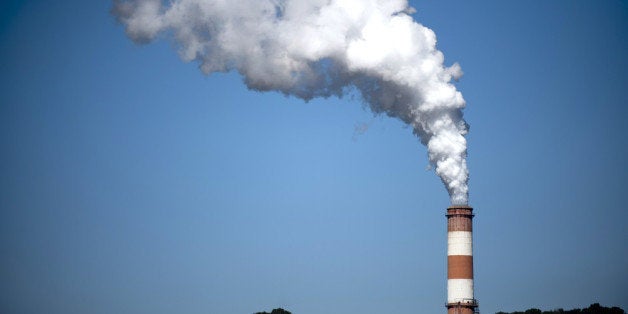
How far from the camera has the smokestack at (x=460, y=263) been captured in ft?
196

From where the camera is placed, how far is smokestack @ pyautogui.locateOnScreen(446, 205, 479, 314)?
59688 millimetres

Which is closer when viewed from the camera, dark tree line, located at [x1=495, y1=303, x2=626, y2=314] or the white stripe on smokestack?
the white stripe on smokestack

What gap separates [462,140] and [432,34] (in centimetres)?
684

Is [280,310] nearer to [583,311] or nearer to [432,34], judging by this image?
[583,311]

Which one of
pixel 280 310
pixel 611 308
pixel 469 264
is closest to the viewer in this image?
pixel 469 264

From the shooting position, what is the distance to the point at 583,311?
79.4m

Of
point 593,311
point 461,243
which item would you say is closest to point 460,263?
point 461,243

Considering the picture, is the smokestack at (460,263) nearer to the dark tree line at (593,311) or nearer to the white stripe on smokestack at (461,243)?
the white stripe on smokestack at (461,243)

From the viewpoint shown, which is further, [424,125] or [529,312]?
[529,312]

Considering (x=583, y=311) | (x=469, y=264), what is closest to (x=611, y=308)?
(x=583, y=311)

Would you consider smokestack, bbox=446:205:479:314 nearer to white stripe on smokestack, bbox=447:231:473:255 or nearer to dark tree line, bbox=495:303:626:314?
white stripe on smokestack, bbox=447:231:473:255

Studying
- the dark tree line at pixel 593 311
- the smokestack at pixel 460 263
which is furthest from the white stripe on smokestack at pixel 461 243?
the dark tree line at pixel 593 311

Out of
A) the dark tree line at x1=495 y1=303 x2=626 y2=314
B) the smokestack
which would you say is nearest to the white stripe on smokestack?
the smokestack

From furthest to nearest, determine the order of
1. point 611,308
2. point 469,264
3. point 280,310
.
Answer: point 280,310, point 611,308, point 469,264
